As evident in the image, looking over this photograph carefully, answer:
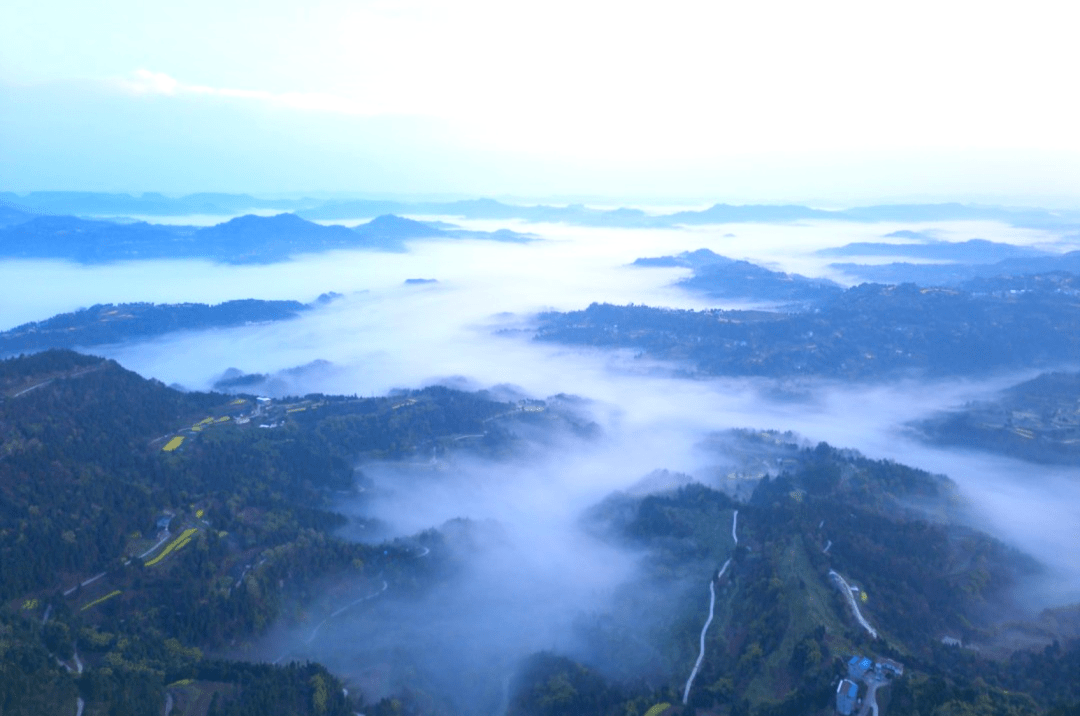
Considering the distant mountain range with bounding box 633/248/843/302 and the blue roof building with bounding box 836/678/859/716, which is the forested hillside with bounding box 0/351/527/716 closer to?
the blue roof building with bounding box 836/678/859/716

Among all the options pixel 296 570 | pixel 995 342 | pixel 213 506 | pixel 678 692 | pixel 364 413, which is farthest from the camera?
pixel 995 342

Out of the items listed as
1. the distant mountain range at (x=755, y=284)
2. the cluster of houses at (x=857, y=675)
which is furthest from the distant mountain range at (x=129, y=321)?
the cluster of houses at (x=857, y=675)

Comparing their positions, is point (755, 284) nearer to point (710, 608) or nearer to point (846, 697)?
point (710, 608)

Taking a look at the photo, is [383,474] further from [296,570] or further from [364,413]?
[296,570]

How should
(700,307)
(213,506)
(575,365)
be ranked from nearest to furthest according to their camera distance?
1. (213,506)
2. (575,365)
3. (700,307)

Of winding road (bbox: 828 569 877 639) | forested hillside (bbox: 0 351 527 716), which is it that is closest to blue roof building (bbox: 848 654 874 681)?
winding road (bbox: 828 569 877 639)

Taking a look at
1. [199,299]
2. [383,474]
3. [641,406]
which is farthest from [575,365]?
[199,299]
